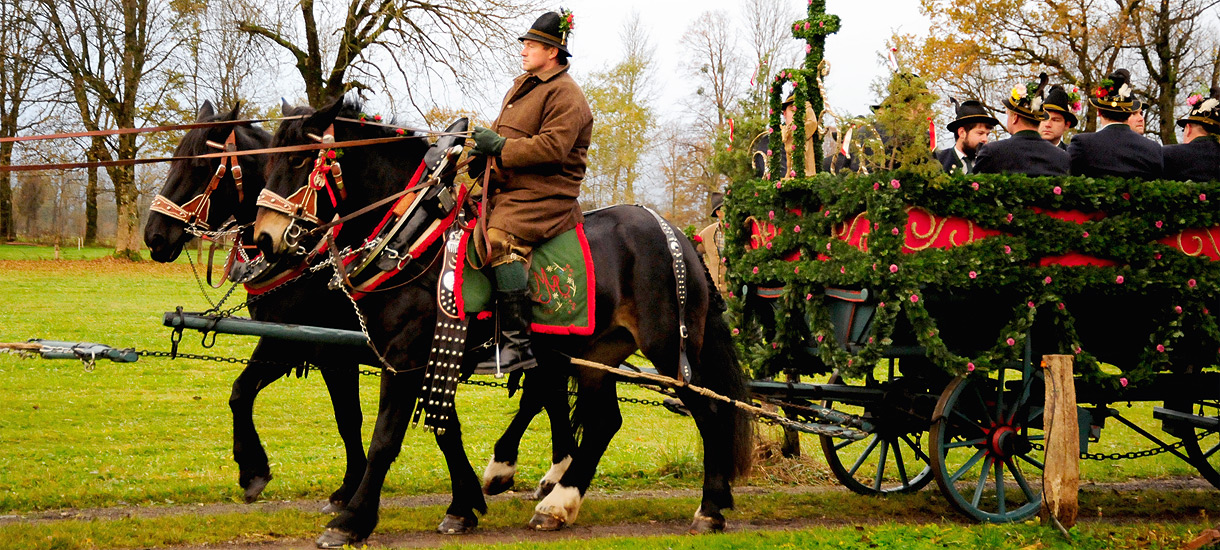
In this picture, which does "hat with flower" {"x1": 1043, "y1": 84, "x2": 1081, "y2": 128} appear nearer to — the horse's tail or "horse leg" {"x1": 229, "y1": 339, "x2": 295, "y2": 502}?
the horse's tail

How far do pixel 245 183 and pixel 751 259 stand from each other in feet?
11.3

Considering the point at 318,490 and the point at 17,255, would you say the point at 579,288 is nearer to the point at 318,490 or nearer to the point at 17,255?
the point at 318,490

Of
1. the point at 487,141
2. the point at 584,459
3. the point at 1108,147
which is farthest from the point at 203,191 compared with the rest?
the point at 1108,147

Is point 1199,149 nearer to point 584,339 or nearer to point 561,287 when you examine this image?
point 584,339

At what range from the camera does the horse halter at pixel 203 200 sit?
612 cm

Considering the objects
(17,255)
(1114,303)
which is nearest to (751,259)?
(1114,303)

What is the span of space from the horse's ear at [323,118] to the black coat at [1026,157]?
168 inches

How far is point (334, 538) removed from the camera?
17.7ft

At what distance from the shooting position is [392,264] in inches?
218

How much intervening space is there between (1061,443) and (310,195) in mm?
4626

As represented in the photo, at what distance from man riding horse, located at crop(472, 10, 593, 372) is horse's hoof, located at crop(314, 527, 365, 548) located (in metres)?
1.22

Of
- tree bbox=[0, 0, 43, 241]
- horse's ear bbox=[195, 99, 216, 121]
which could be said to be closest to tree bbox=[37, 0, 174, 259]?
tree bbox=[0, 0, 43, 241]

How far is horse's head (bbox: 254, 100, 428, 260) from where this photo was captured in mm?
5469

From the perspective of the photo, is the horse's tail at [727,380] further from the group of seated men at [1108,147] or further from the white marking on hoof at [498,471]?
the group of seated men at [1108,147]
